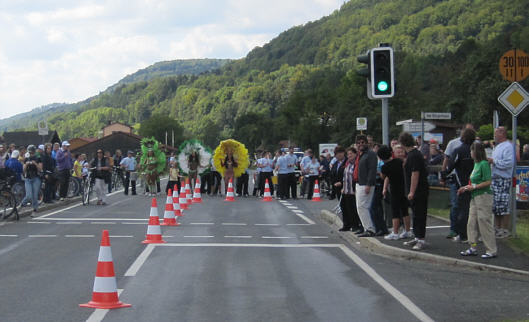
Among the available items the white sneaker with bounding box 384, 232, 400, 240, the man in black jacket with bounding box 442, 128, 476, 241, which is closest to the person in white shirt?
the man in black jacket with bounding box 442, 128, 476, 241

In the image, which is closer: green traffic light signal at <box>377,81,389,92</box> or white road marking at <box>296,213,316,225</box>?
green traffic light signal at <box>377,81,389,92</box>

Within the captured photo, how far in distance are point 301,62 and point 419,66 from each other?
73.4 metres

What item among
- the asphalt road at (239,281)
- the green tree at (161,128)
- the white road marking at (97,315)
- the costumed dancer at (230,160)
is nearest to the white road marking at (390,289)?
the asphalt road at (239,281)

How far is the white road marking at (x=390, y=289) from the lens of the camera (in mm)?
7258

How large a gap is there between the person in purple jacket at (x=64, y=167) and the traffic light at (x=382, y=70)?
13371 millimetres

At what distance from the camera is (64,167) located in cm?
2439

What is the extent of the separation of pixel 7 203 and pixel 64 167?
7.13 metres

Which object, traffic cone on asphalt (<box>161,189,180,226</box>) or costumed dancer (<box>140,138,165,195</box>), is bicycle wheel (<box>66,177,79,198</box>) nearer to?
costumed dancer (<box>140,138,165,195</box>)

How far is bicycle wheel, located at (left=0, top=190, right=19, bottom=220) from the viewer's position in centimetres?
1725

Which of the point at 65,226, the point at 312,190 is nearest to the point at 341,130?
the point at 312,190

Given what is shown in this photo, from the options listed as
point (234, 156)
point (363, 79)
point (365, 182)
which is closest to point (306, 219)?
point (365, 182)

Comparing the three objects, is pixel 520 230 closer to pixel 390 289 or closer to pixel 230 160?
pixel 390 289

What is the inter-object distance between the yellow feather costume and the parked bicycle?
12.6m

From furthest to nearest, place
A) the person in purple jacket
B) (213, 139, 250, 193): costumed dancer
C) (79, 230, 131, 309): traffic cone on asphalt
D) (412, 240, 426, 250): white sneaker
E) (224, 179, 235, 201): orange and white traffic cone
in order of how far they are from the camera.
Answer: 1. (213, 139, 250, 193): costumed dancer
2. (224, 179, 235, 201): orange and white traffic cone
3. the person in purple jacket
4. (412, 240, 426, 250): white sneaker
5. (79, 230, 131, 309): traffic cone on asphalt
